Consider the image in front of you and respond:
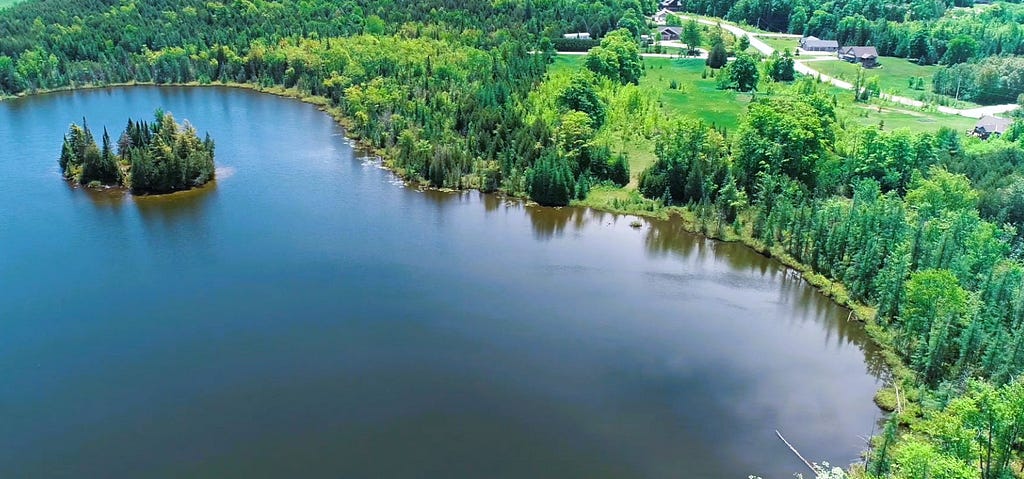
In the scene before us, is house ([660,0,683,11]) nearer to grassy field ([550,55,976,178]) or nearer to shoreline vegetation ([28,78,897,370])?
grassy field ([550,55,976,178])

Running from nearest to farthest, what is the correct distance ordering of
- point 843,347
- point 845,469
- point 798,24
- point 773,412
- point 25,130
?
point 845,469 < point 773,412 < point 843,347 < point 25,130 < point 798,24

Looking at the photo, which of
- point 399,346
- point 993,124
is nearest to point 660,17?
point 993,124

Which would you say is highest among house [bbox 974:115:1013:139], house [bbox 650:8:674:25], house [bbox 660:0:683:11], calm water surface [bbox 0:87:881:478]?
house [bbox 660:0:683:11]

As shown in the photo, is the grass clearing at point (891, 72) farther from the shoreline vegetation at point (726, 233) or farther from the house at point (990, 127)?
the shoreline vegetation at point (726, 233)

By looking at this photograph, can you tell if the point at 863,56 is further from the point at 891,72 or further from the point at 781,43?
the point at 781,43

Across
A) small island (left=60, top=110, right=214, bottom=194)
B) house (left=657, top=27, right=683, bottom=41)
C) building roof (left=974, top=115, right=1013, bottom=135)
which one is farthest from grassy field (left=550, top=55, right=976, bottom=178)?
small island (left=60, top=110, right=214, bottom=194)

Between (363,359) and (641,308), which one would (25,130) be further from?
(641,308)

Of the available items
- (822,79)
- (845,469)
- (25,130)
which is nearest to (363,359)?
(845,469)

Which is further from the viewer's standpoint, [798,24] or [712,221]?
[798,24]
